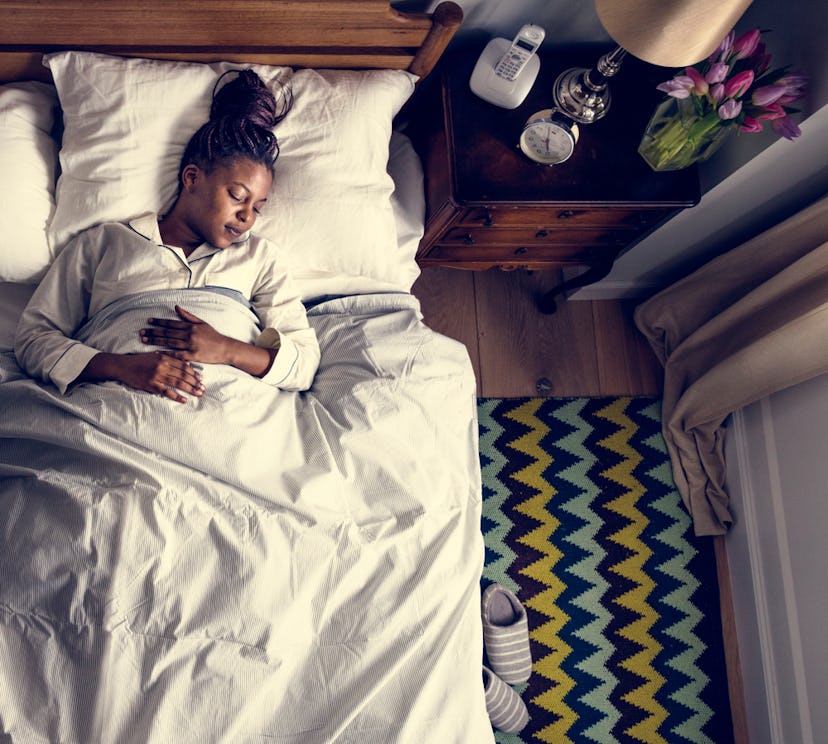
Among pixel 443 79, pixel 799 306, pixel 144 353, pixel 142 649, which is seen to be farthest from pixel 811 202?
pixel 142 649

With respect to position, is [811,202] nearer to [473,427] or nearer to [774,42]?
[774,42]

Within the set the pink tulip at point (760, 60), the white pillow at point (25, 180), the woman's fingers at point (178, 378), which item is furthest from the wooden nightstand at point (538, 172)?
the white pillow at point (25, 180)

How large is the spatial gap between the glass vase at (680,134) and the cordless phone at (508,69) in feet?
0.84

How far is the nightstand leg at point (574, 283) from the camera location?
5.80ft

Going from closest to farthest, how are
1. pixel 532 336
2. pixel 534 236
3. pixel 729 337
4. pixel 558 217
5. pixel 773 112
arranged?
pixel 773 112 < pixel 558 217 < pixel 534 236 < pixel 729 337 < pixel 532 336

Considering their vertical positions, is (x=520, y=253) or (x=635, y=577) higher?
(x=520, y=253)

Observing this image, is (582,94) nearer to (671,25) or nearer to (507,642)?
(671,25)

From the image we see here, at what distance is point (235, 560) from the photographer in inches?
44.8

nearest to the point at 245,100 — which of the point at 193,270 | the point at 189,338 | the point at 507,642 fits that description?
the point at 193,270

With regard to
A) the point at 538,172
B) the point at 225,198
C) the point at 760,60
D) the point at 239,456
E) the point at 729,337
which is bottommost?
the point at 239,456

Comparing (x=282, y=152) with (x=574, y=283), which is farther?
(x=574, y=283)

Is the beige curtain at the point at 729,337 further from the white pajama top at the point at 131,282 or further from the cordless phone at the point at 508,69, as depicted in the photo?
the white pajama top at the point at 131,282

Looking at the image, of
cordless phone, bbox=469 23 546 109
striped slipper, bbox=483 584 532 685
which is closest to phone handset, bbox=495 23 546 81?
Answer: cordless phone, bbox=469 23 546 109

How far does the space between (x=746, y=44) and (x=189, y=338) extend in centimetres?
108
